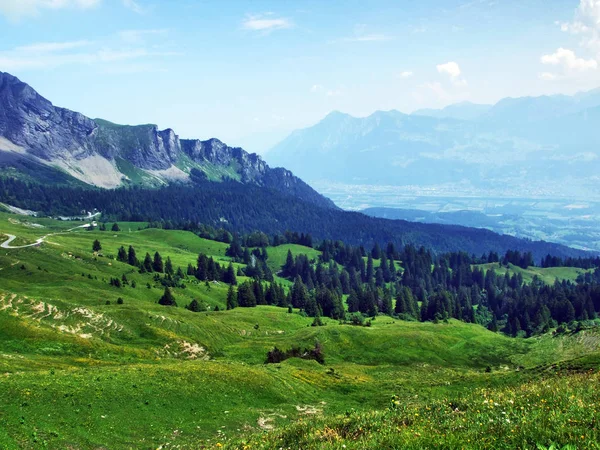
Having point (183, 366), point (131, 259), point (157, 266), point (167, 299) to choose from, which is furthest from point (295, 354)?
point (131, 259)

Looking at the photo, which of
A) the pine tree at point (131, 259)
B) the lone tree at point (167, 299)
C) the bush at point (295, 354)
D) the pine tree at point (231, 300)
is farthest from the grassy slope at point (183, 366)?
the pine tree at point (131, 259)

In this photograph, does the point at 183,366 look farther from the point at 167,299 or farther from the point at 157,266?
the point at 157,266

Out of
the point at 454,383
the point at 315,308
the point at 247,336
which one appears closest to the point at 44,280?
the point at 247,336

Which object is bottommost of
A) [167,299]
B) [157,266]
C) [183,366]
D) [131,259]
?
[167,299]

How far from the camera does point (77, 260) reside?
15400cm

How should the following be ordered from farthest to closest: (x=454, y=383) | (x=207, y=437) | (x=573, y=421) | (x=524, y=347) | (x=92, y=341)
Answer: (x=524, y=347) → (x=92, y=341) → (x=454, y=383) → (x=207, y=437) → (x=573, y=421)

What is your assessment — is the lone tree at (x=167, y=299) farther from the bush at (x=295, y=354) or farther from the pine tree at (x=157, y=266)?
the bush at (x=295, y=354)

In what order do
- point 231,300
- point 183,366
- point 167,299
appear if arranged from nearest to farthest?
point 183,366 → point 167,299 → point 231,300

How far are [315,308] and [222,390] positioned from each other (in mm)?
99954

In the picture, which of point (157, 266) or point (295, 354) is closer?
point (295, 354)

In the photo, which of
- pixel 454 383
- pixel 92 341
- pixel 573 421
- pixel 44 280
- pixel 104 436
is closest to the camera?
pixel 573 421

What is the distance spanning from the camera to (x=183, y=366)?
5300 centimetres

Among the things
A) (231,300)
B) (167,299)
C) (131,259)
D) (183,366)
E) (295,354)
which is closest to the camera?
(183,366)

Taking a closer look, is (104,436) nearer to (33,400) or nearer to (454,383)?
(33,400)
